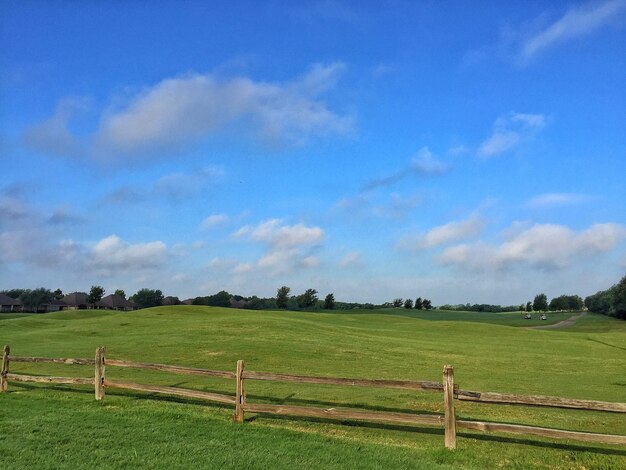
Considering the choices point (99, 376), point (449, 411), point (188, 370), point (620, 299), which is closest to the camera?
point (449, 411)

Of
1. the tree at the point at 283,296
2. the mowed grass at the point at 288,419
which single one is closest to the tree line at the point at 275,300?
the tree at the point at 283,296

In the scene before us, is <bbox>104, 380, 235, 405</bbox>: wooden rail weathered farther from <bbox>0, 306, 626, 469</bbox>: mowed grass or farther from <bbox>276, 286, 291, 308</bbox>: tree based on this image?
<bbox>276, 286, 291, 308</bbox>: tree

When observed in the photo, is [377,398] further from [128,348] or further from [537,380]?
[128,348]

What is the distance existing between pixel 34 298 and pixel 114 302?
2357 centimetres

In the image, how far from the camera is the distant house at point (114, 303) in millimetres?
151250

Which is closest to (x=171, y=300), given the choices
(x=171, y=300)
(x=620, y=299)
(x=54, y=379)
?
(x=171, y=300)

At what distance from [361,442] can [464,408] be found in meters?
5.95

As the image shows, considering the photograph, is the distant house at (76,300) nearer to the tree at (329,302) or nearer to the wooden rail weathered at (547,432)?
the tree at (329,302)

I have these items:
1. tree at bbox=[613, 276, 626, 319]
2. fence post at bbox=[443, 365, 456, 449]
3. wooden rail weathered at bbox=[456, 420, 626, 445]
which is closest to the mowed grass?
fence post at bbox=[443, 365, 456, 449]

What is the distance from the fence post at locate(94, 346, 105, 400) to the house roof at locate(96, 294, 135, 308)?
146 meters

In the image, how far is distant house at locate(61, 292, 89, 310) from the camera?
508 ft

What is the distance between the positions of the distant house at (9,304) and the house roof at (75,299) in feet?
46.7

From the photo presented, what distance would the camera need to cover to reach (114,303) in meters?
153

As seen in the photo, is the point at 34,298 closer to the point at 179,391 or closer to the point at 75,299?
the point at 75,299
